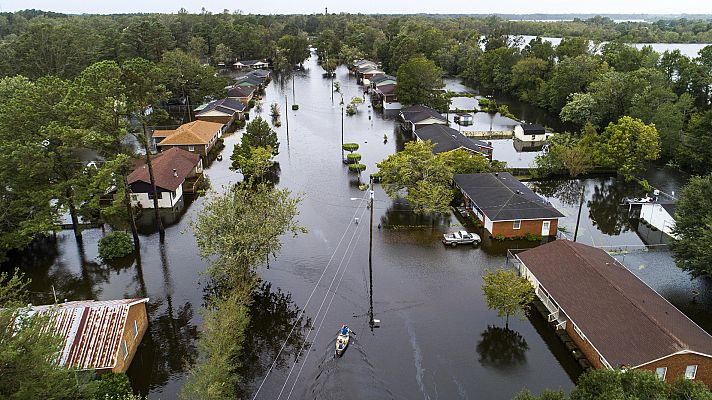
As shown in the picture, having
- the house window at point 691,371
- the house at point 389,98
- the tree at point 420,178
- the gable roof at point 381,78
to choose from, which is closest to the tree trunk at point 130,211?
the tree at point 420,178

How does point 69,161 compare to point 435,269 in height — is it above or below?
above

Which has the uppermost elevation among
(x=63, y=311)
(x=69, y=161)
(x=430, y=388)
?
(x=69, y=161)

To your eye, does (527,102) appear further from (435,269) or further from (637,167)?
(435,269)

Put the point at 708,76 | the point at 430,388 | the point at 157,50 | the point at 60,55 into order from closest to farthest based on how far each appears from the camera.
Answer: the point at 430,388
the point at 708,76
the point at 60,55
the point at 157,50

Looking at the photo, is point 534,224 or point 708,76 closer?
point 534,224

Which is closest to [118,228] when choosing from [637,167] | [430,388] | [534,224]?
[430,388]

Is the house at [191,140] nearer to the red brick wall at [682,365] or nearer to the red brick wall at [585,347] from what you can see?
the red brick wall at [585,347]

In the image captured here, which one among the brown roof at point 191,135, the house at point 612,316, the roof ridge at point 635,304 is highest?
the brown roof at point 191,135

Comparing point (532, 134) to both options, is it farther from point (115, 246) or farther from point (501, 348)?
point (115, 246)
